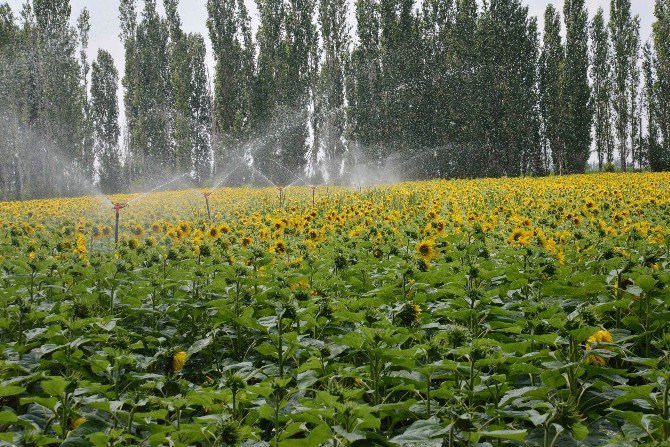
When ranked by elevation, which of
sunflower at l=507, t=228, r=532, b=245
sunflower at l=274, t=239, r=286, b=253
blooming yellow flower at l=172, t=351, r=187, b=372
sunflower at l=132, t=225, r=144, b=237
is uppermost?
sunflower at l=132, t=225, r=144, b=237

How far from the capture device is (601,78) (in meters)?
35.1

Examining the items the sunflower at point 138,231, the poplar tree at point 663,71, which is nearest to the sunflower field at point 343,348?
the sunflower at point 138,231

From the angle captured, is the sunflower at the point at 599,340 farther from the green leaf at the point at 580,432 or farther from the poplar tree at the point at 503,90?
the poplar tree at the point at 503,90

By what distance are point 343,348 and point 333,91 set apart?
29825 millimetres

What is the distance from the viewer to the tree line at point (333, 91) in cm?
2825

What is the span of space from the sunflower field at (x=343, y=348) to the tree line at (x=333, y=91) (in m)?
24.5

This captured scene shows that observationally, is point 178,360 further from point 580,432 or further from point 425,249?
point 425,249

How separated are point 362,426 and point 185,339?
4.79 ft

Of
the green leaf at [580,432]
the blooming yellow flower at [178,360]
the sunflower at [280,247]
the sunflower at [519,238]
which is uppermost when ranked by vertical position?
the sunflower at [280,247]

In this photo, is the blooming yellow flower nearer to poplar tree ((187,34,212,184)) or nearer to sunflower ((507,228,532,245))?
sunflower ((507,228,532,245))

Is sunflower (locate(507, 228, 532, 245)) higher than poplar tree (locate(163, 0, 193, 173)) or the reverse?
the reverse

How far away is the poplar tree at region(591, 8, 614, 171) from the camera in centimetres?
3438

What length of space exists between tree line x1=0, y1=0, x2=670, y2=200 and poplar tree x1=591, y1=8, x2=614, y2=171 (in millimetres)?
277

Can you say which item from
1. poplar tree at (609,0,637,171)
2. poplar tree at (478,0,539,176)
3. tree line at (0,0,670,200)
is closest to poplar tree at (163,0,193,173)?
tree line at (0,0,670,200)
